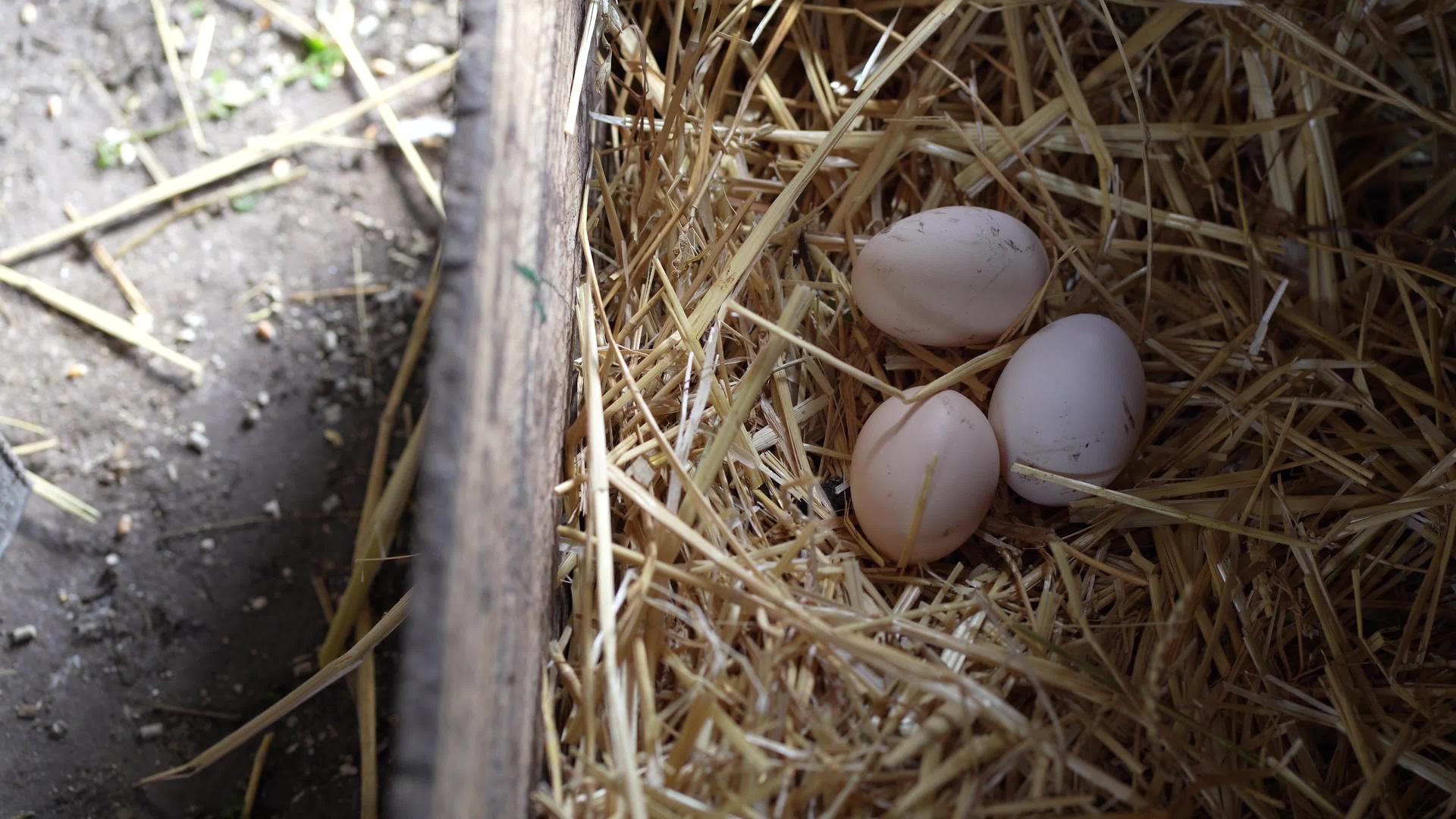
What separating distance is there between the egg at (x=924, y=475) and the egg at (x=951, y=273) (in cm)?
9

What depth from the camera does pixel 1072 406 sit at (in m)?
0.99

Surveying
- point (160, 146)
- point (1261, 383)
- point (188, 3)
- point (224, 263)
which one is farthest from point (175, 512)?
point (1261, 383)

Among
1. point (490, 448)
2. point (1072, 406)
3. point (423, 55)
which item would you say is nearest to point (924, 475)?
point (1072, 406)

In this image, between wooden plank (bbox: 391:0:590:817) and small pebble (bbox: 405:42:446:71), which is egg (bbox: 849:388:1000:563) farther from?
small pebble (bbox: 405:42:446:71)

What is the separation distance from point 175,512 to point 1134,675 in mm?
1208

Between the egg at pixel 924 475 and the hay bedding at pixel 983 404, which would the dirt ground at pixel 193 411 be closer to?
the hay bedding at pixel 983 404

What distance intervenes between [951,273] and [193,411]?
1.07 m

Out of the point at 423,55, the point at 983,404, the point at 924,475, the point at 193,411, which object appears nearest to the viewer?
the point at 924,475

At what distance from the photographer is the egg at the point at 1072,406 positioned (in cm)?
99

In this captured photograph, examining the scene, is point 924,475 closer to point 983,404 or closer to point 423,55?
point 983,404

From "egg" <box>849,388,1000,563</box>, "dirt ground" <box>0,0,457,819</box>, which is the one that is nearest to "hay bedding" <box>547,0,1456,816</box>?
"egg" <box>849,388,1000,563</box>

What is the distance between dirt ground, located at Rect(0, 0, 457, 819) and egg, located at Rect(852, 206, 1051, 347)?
74cm

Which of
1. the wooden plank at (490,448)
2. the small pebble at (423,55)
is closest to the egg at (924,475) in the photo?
the wooden plank at (490,448)

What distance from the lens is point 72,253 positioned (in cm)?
149
